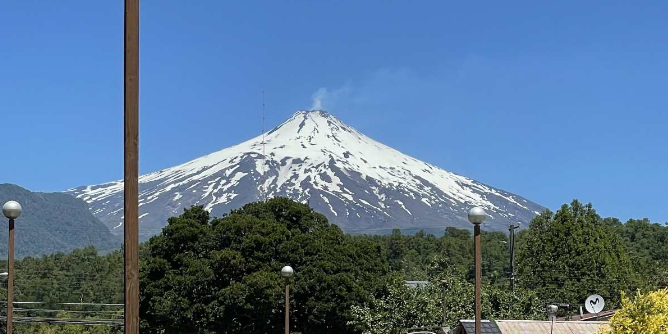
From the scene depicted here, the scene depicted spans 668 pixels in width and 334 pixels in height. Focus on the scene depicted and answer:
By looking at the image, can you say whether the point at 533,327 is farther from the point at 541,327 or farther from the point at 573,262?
the point at 573,262

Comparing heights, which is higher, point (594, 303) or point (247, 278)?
point (247, 278)

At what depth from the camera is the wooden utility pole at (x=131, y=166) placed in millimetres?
8109

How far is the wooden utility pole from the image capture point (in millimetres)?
8109

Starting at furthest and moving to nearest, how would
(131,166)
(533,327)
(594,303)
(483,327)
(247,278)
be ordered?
(247,278) → (594,303) → (533,327) → (483,327) → (131,166)

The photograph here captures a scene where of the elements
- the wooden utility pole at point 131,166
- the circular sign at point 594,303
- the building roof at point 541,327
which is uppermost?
the wooden utility pole at point 131,166

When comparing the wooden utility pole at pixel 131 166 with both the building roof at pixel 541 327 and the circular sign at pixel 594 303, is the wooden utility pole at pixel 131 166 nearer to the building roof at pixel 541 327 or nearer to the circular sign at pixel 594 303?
the building roof at pixel 541 327

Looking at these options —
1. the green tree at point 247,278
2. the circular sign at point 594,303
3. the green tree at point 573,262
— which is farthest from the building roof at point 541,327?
the green tree at point 573,262

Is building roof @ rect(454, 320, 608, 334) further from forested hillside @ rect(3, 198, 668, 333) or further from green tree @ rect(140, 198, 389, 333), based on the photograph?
A: green tree @ rect(140, 198, 389, 333)

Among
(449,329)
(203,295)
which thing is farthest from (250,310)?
(449,329)

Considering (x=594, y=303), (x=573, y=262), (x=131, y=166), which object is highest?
(x=573, y=262)

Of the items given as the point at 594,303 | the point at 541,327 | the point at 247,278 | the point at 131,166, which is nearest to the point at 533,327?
the point at 541,327

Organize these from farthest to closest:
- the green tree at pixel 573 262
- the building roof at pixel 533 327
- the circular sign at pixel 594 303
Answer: the green tree at pixel 573 262 → the circular sign at pixel 594 303 → the building roof at pixel 533 327

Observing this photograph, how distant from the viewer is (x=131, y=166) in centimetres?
820

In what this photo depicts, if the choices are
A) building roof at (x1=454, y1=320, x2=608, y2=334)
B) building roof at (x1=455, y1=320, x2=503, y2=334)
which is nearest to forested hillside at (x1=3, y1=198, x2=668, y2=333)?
building roof at (x1=454, y1=320, x2=608, y2=334)
